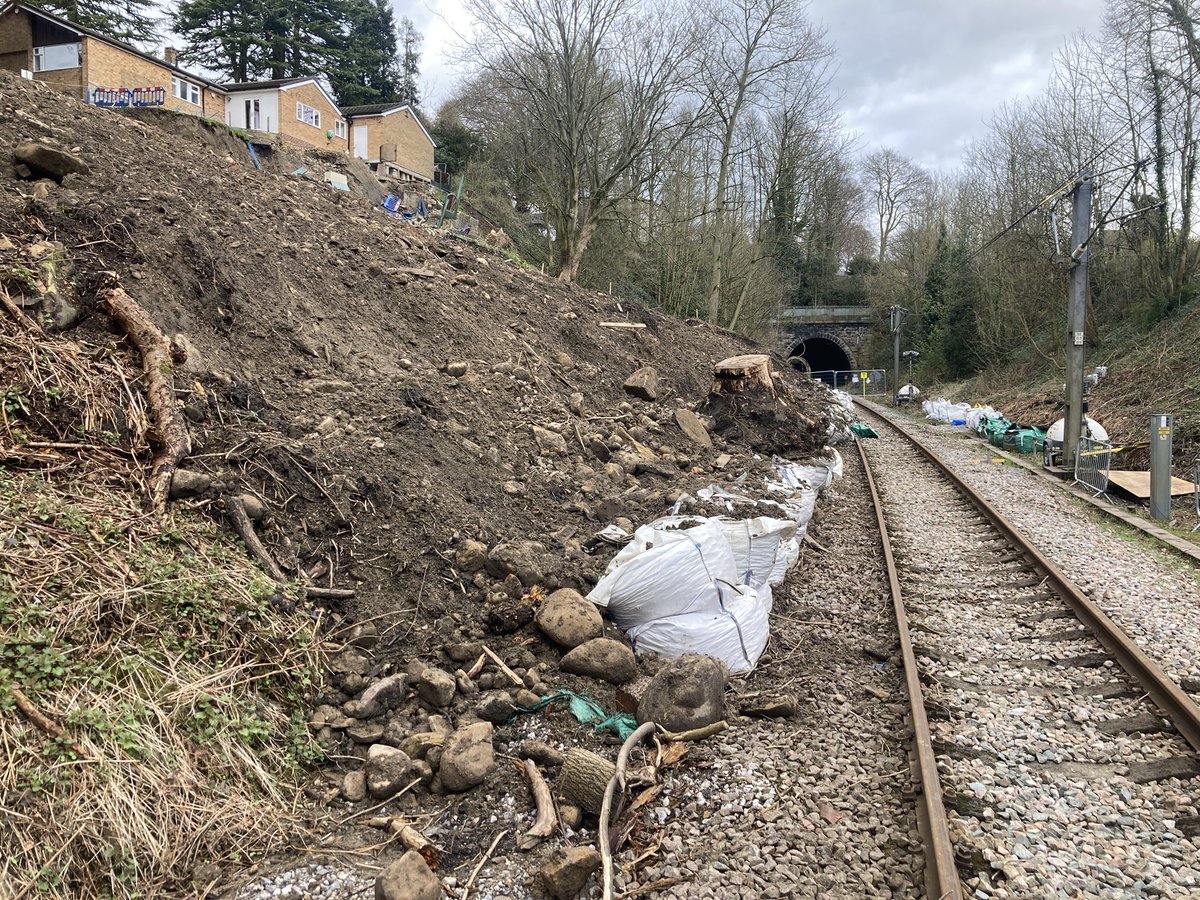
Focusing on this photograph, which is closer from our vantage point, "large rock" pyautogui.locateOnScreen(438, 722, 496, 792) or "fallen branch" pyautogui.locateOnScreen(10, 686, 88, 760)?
"fallen branch" pyautogui.locateOnScreen(10, 686, 88, 760)

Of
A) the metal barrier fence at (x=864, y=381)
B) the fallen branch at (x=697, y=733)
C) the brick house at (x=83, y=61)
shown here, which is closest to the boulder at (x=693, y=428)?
the fallen branch at (x=697, y=733)

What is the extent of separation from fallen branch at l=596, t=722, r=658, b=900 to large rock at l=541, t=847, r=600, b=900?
6cm

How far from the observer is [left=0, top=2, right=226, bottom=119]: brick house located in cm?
2741

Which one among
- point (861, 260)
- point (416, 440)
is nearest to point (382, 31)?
point (861, 260)

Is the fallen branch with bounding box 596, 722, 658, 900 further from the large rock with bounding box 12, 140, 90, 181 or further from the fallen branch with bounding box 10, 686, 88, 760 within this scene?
the large rock with bounding box 12, 140, 90, 181

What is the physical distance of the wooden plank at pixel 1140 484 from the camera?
11.0m

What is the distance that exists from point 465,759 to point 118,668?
5.43 ft

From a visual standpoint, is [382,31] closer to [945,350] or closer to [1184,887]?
[945,350]

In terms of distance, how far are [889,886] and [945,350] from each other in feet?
131

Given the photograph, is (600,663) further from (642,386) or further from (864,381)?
(864,381)

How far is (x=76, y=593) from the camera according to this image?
3.53 m

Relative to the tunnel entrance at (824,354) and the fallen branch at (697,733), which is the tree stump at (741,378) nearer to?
the fallen branch at (697,733)

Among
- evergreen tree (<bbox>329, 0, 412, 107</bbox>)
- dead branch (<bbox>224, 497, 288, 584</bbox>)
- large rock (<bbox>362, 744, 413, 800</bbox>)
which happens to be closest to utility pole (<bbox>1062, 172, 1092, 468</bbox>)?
large rock (<bbox>362, 744, 413, 800</bbox>)

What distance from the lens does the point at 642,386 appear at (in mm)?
11250
